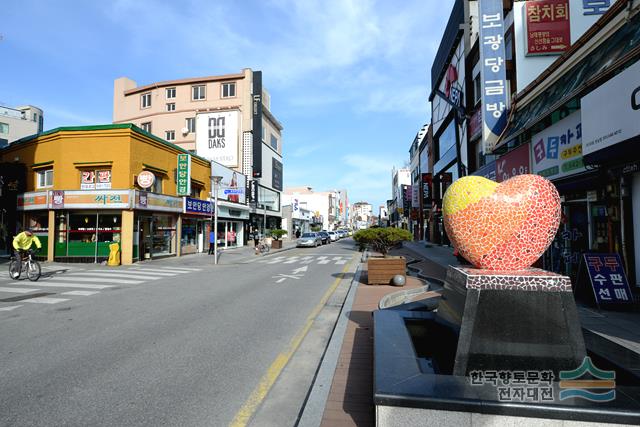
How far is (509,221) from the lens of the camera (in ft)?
12.2

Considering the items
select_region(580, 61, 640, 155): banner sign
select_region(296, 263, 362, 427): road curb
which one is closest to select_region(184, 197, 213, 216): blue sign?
select_region(296, 263, 362, 427): road curb

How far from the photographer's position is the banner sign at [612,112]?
6914mm

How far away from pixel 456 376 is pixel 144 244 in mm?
20926

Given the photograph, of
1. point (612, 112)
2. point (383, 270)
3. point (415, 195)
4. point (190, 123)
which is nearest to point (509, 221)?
point (612, 112)

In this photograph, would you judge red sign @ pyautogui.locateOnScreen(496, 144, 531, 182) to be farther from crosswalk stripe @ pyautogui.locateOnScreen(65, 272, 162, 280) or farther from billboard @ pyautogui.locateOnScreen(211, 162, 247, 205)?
billboard @ pyautogui.locateOnScreen(211, 162, 247, 205)

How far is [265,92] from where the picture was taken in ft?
152

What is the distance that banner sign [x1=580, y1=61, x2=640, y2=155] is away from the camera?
6914 millimetres

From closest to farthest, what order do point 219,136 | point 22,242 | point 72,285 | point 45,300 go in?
point 45,300
point 72,285
point 22,242
point 219,136

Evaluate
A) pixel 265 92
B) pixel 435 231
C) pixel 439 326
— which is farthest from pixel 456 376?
pixel 265 92

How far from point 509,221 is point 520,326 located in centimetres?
106

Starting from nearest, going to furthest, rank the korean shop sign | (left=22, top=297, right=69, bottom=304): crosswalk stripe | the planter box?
(left=22, top=297, right=69, bottom=304): crosswalk stripe
the planter box
the korean shop sign

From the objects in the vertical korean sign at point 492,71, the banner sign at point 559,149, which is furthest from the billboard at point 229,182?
the banner sign at point 559,149

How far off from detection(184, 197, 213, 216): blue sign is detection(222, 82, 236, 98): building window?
1805 centimetres

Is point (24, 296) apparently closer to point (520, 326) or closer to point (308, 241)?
point (520, 326)
